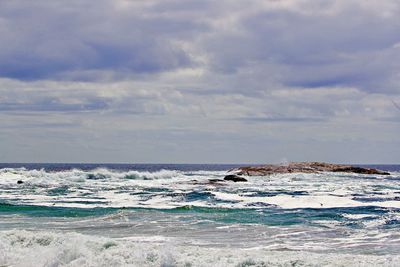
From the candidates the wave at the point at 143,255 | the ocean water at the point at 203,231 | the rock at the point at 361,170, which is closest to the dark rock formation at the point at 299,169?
the rock at the point at 361,170

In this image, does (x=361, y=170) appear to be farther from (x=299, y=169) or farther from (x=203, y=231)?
(x=203, y=231)

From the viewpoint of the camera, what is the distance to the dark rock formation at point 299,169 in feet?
246

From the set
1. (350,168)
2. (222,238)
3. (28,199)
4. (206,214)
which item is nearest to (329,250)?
(222,238)

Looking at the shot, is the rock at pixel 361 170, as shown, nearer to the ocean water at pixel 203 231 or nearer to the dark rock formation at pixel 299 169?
the dark rock formation at pixel 299 169

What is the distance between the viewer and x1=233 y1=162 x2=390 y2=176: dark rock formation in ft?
246

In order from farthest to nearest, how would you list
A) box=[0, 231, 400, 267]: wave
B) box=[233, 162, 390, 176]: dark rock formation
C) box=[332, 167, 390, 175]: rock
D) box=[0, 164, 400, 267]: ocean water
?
box=[332, 167, 390, 175]: rock
box=[233, 162, 390, 176]: dark rock formation
box=[0, 164, 400, 267]: ocean water
box=[0, 231, 400, 267]: wave

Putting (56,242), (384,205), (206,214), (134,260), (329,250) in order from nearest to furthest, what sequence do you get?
1. (134,260)
2. (329,250)
3. (56,242)
4. (206,214)
5. (384,205)

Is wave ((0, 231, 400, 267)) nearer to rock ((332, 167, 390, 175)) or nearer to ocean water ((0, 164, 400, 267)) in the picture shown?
ocean water ((0, 164, 400, 267))

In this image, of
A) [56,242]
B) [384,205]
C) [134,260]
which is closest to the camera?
[134,260]

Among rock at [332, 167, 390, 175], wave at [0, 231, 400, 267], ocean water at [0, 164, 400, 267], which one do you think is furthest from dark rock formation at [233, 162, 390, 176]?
wave at [0, 231, 400, 267]

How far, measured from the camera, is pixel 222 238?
19.2 m

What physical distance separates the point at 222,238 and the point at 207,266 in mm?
4658

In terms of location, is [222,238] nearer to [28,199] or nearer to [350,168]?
[28,199]

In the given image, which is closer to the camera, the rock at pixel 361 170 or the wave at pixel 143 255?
the wave at pixel 143 255
